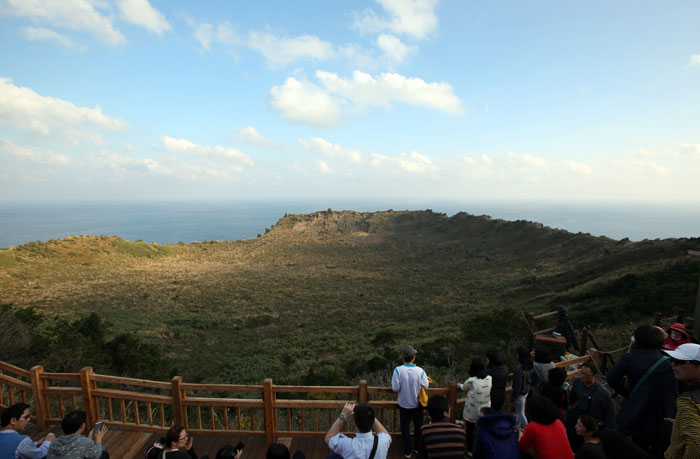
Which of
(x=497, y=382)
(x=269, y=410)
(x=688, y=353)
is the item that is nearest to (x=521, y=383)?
(x=497, y=382)

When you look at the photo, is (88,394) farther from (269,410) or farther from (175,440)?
(269,410)

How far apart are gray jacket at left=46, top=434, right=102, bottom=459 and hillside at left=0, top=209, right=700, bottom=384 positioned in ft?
25.2

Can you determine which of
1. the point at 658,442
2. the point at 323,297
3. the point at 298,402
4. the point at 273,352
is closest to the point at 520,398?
the point at 658,442

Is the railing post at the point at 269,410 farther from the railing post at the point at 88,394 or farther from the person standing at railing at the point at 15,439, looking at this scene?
the railing post at the point at 88,394

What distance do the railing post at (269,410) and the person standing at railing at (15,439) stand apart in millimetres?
2691

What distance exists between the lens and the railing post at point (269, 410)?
4.91 meters

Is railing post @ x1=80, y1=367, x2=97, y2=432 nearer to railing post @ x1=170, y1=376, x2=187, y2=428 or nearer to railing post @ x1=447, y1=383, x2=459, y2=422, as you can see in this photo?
railing post @ x1=170, y1=376, x2=187, y2=428

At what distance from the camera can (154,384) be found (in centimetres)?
530

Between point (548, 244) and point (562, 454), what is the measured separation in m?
42.3

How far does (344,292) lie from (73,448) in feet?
83.7

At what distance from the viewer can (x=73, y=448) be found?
11.9 ft

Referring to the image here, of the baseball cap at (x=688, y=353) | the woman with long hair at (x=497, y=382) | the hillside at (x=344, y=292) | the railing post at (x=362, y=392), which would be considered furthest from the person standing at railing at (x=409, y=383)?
the hillside at (x=344, y=292)

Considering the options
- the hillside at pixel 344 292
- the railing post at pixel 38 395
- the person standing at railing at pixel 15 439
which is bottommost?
the hillside at pixel 344 292

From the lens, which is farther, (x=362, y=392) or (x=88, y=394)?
(x=88, y=394)
